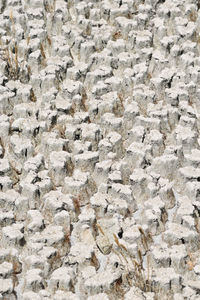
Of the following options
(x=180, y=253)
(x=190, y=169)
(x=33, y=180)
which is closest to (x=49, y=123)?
(x=33, y=180)

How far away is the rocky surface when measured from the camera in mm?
3869

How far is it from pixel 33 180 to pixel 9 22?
2003mm

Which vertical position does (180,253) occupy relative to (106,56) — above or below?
below

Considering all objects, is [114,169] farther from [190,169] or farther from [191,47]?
[191,47]

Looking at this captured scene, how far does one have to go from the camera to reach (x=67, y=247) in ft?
13.2

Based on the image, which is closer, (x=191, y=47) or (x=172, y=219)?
(x=172, y=219)

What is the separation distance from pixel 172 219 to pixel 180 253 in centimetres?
36

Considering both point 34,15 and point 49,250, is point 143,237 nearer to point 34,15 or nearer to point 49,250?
point 49,250

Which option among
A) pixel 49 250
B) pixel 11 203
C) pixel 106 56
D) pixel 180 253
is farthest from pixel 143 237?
pixel 106 56

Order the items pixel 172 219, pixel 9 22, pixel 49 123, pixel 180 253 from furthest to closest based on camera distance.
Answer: pixel 9 22 → pixel 49 123 → pixel 172 219 → pixel 180 253

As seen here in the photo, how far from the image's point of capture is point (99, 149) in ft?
15.2

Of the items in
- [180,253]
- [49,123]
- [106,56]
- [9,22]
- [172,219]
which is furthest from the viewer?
[9,22]

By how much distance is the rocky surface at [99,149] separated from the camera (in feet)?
12.7

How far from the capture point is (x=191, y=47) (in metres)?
5.43
